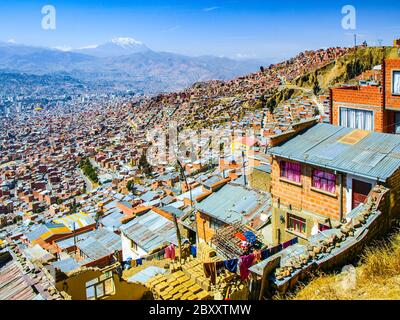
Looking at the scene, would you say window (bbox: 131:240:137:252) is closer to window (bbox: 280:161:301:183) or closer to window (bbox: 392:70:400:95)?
window (bbox: 280:161:301:183)

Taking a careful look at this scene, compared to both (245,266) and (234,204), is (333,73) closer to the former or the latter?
(234,204)

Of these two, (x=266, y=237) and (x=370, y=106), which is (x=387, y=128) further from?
(x=266, y=237)

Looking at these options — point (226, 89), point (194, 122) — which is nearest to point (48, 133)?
point (226, 89)

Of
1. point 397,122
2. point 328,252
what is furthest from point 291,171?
point 397,122

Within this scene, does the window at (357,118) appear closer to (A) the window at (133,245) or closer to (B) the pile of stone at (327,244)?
(B) the pile of stone at (327,244)

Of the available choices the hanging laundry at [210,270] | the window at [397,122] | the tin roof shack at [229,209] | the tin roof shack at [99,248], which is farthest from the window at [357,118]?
the tin roof shack at [99,248]
